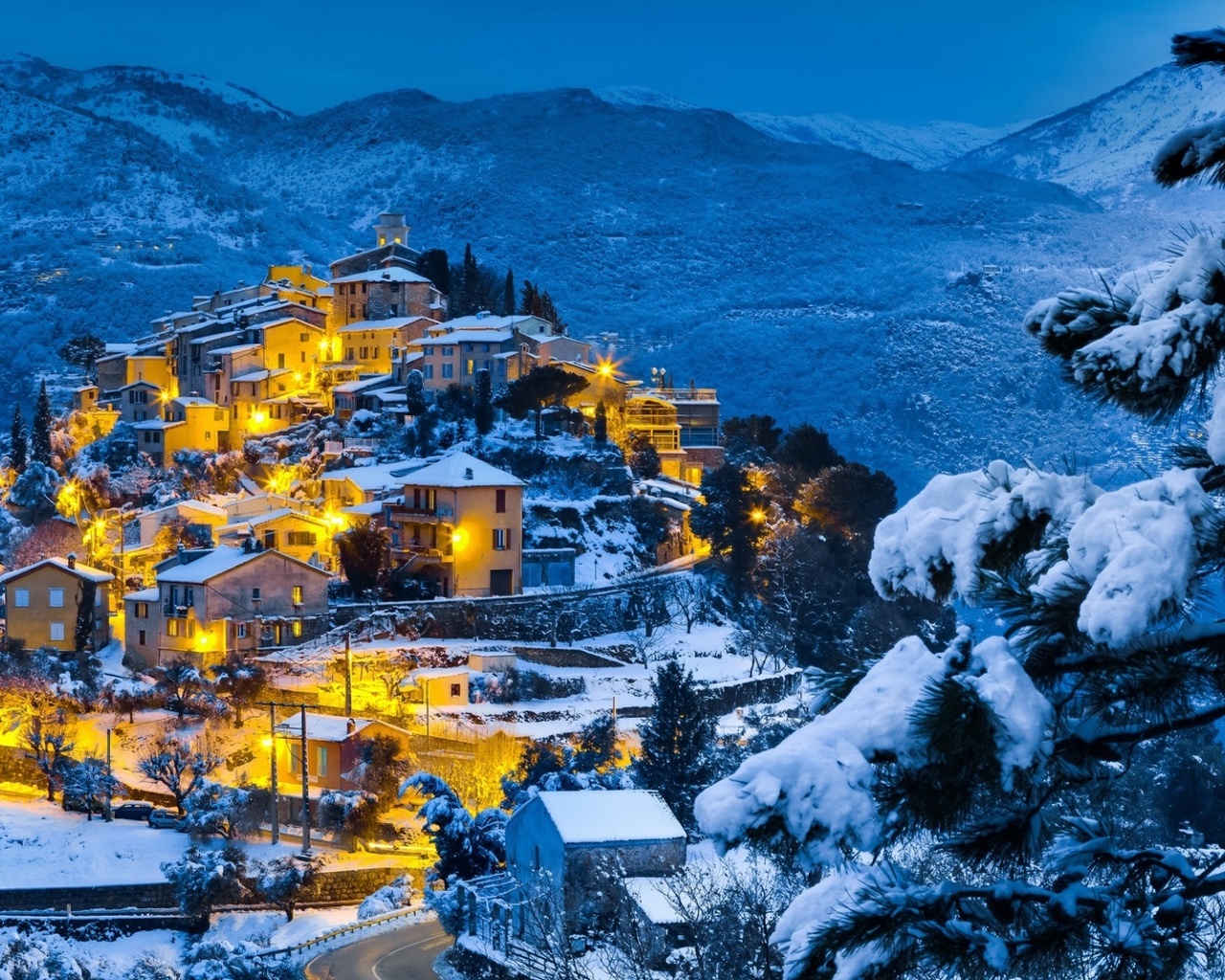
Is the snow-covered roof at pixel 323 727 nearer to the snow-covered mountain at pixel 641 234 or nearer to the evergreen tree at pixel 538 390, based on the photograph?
the evergreen tree at pixel 538 390

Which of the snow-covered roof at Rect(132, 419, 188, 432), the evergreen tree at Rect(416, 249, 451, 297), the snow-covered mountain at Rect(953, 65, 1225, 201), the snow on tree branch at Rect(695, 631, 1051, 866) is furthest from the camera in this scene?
the snow-covered mountain at Rect(953, 65, 1225, 201)

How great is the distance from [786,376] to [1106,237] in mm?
34278

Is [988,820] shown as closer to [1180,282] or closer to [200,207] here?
[1180,282]

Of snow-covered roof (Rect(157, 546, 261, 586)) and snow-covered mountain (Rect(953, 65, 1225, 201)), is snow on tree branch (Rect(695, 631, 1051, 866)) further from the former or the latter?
snow-covered mountain (Rect(953, 65, 1225, 201))

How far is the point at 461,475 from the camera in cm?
4047

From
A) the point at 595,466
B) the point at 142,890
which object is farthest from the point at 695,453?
the point at 142,890

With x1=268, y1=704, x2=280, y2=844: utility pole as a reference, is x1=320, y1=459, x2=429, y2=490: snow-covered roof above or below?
above

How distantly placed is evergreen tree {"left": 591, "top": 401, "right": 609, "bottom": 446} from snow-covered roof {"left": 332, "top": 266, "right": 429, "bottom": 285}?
10253 mm

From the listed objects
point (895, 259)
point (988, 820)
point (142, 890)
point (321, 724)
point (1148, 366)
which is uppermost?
point (895, 259)

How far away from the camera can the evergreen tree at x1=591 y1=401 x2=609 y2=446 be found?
4588 centimetres

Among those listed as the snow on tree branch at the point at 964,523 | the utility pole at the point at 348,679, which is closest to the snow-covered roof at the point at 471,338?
the utility pole at the point at 348,679

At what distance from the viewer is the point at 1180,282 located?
379cm

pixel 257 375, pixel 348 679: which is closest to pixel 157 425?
pixel 257 375

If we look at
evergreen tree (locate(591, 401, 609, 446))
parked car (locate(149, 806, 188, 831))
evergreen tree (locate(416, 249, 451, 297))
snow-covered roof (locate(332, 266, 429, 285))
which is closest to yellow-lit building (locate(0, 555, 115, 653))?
parked car (locate(149, 806, 188, 831))
